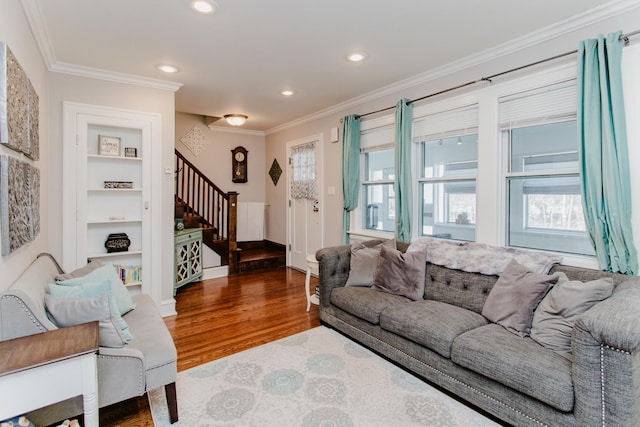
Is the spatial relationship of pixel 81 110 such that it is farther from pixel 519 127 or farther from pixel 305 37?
pixel 519 127

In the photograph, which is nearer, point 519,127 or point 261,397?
point 261,397

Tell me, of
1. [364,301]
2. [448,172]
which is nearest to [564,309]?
[364,301]

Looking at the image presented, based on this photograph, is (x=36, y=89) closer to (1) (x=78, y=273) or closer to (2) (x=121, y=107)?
(2) (x=121, y=107)

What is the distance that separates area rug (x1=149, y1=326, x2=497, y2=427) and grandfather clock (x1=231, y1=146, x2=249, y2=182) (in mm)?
4364

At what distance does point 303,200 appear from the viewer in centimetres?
575

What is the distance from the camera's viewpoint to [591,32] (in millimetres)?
2428

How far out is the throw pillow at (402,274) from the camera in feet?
9.69

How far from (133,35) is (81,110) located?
45.9 inches

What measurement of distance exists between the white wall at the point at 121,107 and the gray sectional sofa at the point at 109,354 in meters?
1.34

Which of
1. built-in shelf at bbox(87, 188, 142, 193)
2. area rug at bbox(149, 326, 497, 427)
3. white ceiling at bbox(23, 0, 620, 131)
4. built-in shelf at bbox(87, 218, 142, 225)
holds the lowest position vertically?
area rug at bbox(149, 326, 497, 427)

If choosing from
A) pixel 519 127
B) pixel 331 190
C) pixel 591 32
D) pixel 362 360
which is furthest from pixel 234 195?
pixel 591 32

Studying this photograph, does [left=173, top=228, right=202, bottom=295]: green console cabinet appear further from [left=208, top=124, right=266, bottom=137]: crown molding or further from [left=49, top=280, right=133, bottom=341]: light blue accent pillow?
[left=49, top=280, right=133, bottom=341]: light blue accent pillow

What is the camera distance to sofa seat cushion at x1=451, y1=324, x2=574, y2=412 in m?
1.69

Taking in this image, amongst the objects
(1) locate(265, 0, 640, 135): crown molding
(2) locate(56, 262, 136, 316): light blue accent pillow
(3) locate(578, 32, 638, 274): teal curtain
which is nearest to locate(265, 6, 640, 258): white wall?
(1) locate(265, 0, 640, 135): crown molding
